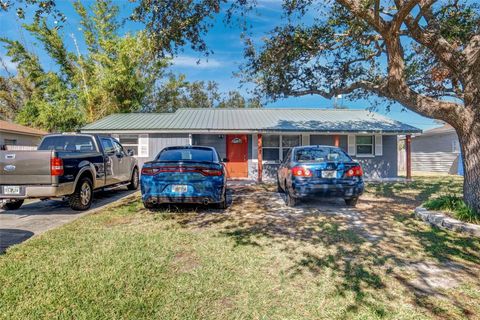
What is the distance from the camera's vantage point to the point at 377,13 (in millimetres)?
5840

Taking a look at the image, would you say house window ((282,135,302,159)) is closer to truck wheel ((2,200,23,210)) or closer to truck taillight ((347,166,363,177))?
truck taillight ((347,166,363,177))

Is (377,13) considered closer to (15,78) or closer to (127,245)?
(127,245)

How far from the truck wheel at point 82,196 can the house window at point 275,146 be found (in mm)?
9839

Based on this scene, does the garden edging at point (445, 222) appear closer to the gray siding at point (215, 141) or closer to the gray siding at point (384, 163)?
the gray siding at point (384, 163)

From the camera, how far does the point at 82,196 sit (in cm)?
709

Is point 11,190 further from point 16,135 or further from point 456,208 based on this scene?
point 16,135

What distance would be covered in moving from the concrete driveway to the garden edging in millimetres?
7648

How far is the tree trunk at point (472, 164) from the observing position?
594 cm

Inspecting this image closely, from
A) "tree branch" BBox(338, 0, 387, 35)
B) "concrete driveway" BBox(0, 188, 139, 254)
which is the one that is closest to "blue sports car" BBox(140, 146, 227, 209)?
"concrete driveway" BBox(0, 188, 139, 254)

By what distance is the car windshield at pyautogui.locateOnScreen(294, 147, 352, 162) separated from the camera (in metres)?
7.73

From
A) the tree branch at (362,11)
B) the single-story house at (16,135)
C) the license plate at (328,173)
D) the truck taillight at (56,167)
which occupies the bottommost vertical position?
→ the license plate at (328,173)

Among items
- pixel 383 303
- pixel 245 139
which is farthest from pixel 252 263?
pixel 245 139

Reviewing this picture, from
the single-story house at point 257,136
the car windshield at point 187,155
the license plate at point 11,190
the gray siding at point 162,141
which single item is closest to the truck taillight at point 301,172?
the car windshield at point 187,155

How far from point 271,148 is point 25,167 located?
11454 mm
